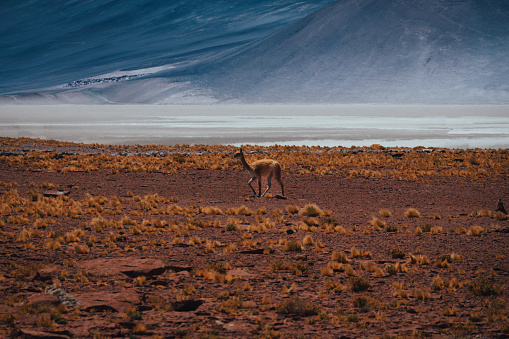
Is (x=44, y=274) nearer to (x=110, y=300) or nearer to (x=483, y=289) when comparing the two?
(x=110, y=300)

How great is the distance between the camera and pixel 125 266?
931 centimetres

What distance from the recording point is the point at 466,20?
136000 millimetres

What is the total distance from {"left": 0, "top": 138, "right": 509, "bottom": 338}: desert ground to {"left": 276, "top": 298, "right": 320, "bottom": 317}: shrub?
0.5 inches

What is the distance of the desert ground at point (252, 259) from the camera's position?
710 centimetres

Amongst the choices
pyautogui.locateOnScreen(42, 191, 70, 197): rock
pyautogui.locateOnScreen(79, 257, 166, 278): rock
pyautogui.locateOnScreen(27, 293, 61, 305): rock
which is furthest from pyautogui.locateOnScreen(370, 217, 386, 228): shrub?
pyautogui.locateOnScreen(42, 191, 70, 197): rock

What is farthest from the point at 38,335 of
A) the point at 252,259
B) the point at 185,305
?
the point at 252,259

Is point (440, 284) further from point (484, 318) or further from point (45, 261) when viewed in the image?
point (45, 261)

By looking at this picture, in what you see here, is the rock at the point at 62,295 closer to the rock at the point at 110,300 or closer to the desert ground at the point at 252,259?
the desert ground at the point at 252,259

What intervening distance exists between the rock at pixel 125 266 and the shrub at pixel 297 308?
242 cm

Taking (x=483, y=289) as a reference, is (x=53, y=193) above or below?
above

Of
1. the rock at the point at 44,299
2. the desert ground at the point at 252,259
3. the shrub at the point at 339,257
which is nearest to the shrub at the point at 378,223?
the desert ground at the point at 252,259

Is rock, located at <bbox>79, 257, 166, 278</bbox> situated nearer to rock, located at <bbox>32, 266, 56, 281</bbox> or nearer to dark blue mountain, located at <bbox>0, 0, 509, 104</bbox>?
rock, located at <bbox>32, 266, 56, 281</bbox>

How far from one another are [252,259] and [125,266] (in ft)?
7.02

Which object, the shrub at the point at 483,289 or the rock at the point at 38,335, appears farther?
the shrub at the point at 483,289
